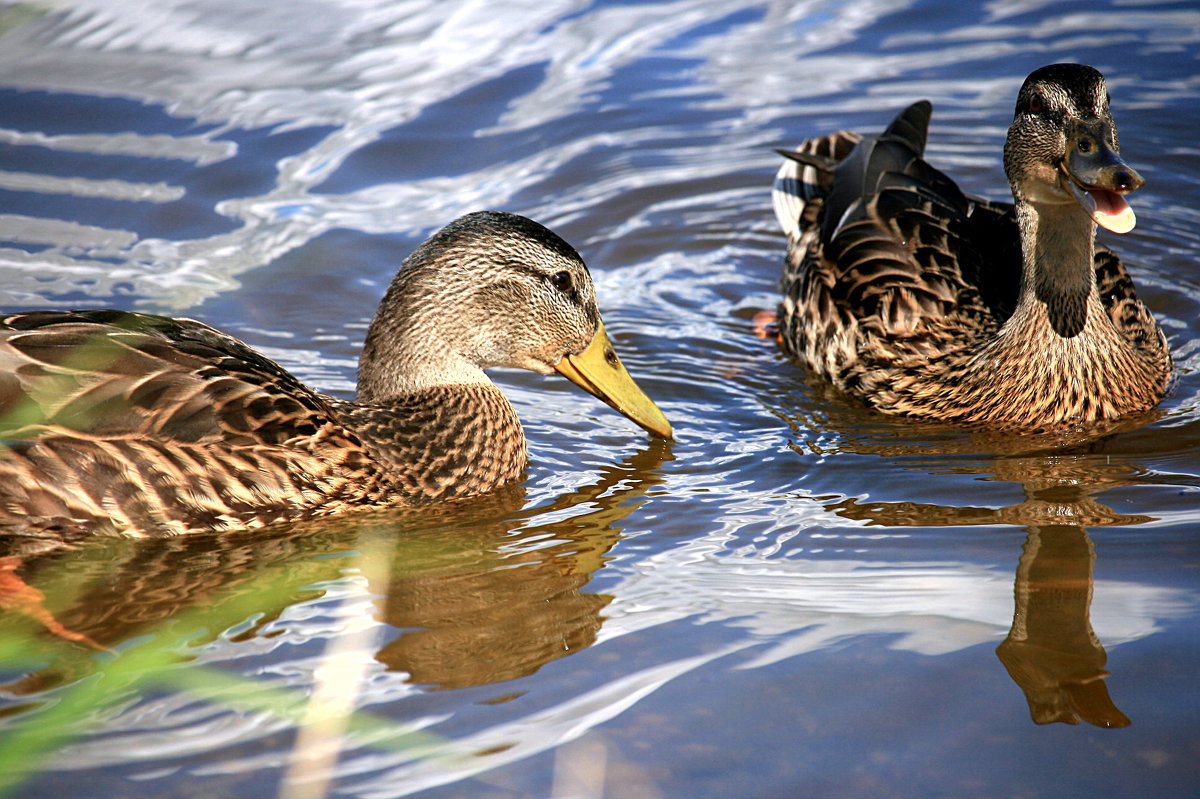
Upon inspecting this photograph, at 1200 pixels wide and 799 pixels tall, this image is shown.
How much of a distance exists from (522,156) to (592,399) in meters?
3.30

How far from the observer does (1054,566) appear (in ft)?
15.6

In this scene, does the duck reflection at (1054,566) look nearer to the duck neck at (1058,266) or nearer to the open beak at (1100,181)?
the duck neck at (1058,266)

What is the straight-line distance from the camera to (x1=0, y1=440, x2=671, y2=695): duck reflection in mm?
4316

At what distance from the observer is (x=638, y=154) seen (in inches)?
380

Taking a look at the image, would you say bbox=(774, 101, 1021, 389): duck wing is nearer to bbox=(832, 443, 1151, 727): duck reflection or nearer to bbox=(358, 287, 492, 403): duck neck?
bbox=(832, 443, 1151, 727): duck reflection

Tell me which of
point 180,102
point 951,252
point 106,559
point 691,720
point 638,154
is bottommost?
point 691,720

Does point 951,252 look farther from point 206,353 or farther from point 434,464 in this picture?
point 206,353

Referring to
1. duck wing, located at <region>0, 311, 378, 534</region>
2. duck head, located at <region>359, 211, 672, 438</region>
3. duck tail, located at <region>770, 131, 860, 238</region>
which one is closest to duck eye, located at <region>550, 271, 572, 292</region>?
duck head, located at <region>359, 211, 672, 438</region>

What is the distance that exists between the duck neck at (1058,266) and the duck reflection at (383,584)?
234cm

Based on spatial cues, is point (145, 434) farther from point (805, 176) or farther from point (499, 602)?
point (805, 176)

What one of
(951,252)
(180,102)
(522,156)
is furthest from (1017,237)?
(180,102)

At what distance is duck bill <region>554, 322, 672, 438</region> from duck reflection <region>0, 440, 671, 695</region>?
0.62 meters

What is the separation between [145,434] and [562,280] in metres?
1.89

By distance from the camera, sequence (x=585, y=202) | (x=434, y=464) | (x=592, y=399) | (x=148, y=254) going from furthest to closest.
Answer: (x=585, y=202) → (x=148, y=254) → (x=592, y=399) → (x=434, y=464)
